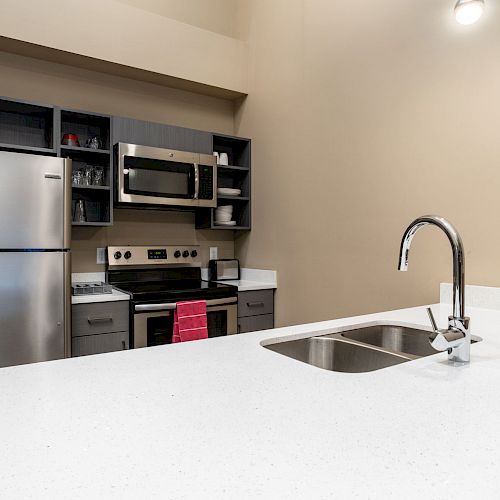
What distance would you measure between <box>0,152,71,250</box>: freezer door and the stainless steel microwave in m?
0.54

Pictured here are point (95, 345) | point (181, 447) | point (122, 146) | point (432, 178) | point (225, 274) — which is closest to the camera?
point (181, 447)

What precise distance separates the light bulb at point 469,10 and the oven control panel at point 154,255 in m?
2.33

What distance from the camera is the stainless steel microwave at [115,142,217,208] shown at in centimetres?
286

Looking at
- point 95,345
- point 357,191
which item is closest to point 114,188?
point 95,345

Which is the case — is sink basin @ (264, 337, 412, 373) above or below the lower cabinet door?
above

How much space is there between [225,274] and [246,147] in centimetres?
105

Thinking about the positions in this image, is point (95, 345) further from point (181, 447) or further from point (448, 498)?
point (448, 498)

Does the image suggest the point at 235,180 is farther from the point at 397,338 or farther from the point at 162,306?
the point at 397,338

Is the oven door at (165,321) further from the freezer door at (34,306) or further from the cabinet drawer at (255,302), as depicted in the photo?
the freezer door at (34,306)

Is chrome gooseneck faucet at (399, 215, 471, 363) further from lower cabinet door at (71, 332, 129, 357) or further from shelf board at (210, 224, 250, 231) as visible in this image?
shelf board at (210, 224, 250, 231)

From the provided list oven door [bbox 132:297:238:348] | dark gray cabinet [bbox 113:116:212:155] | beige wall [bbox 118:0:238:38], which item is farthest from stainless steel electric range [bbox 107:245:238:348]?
beige wall [bbox 118:0:238:38]

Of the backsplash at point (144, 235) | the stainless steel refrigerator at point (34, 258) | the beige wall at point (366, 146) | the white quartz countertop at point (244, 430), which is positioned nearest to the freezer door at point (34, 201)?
the stainless steel refrigerator at point (34, 258)

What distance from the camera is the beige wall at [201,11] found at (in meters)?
3.36

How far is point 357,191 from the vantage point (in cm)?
260
